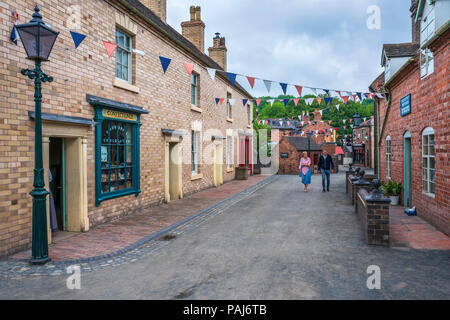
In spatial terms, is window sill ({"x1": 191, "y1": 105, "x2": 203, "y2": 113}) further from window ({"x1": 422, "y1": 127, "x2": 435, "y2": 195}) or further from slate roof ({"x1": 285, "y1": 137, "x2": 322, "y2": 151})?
slate roof ({"x1": 285, "y1": 137, "x2": 322, "y2": 151})

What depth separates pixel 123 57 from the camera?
9094mm

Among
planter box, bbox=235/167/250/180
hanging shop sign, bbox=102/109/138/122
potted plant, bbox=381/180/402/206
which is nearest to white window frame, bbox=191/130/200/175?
hanging shop sign, bbox=102/109/138/122

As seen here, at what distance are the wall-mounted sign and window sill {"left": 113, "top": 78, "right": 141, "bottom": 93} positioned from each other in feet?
2.26

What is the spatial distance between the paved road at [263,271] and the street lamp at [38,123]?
2.37ft

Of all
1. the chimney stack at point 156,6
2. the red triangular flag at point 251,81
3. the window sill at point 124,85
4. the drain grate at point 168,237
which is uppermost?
the chimney stack at point 156,6

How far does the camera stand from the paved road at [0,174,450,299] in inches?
155

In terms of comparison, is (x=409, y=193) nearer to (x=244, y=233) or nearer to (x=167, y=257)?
(x=244, y=233)

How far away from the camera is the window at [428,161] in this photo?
8039 mm

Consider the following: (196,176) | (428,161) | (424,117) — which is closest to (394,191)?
(428,161)

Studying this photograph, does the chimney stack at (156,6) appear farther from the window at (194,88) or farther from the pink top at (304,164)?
the pink top at (304,164)

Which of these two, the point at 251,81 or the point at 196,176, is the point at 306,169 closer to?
the point at 196,176

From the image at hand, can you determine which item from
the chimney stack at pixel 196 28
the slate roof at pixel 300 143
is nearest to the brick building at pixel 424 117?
the chimney stack at pixel 196 28
